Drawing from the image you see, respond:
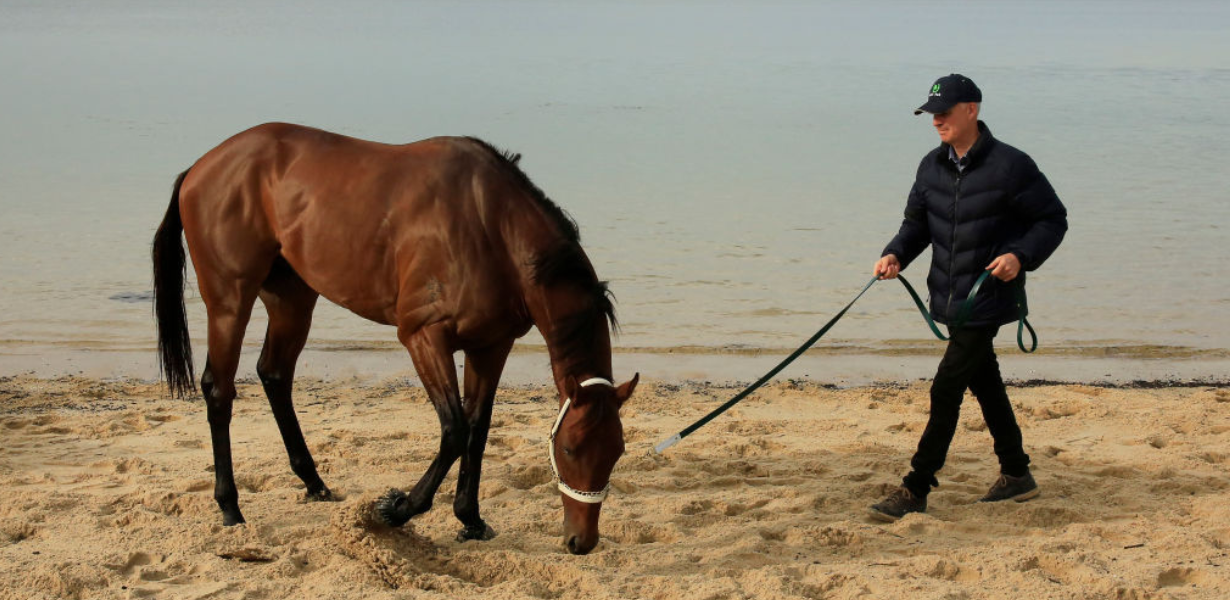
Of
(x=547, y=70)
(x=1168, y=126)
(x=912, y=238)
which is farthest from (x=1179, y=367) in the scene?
(x=547, y=70)

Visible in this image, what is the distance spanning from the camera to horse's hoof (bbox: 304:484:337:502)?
5.34 m

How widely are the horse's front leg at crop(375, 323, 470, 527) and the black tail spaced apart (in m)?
1.53

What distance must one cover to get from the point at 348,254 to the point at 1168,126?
Answer: 1958cm

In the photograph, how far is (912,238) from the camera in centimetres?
522

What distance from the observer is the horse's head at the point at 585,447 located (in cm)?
435

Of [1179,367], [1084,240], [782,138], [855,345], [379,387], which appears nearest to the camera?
[379,387]

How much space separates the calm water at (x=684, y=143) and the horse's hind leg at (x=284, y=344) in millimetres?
2981

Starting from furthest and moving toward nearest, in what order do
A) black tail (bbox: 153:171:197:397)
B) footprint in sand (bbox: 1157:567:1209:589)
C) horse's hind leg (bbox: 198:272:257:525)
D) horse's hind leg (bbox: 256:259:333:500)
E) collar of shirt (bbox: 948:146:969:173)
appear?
black tail (bbox: 153:171:197:397), horse's hind leg (bbox: 256:259:333:500), horse's hind leg (bbox: 198:272:257:525), collar of shirt (bbox: 948:146:969:173), footprint in sand (bbox: 1157:567:1209:589)

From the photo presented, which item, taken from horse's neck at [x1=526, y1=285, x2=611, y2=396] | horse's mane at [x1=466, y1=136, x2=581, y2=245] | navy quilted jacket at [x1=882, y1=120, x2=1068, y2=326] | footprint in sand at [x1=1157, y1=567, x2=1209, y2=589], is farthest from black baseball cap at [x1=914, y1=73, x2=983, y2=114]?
footprint in sand at [x1=1157, y1=567, x2=1209, y2=589]

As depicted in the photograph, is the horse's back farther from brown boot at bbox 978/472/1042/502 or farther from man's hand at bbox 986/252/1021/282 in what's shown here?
brown boot at bbox 978/472/1042/502

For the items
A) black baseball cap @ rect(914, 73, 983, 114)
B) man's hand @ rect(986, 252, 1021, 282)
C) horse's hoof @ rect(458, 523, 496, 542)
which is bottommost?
horse's hoof @ rect(458, 523, 496, 542)

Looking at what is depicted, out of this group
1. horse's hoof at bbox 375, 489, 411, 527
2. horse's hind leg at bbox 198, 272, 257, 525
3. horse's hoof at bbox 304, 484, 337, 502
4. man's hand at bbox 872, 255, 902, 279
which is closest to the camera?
horse's hoof at bbox 375, 489, 411, 527

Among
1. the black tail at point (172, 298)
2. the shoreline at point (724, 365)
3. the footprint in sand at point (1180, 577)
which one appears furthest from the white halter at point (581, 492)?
the shoreline at point (724, 365)

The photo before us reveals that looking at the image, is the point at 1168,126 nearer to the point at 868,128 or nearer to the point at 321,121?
the point at 868,128
